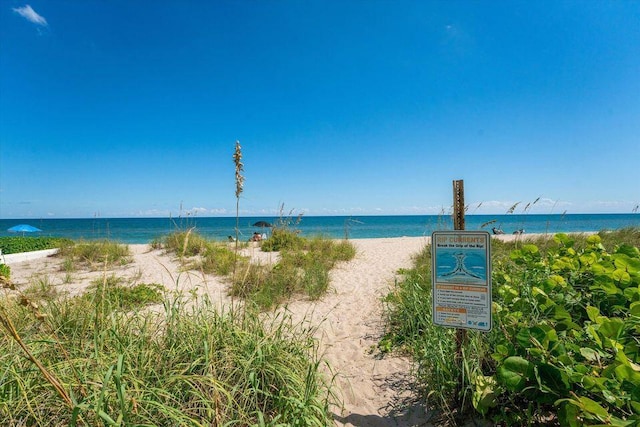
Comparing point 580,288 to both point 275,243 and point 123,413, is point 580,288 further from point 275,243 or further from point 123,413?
point 275,243

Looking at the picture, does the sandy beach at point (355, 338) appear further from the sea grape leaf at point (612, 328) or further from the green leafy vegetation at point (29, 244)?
the green leafy vegetation at point (29, 244)

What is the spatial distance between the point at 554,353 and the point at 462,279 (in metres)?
0.69

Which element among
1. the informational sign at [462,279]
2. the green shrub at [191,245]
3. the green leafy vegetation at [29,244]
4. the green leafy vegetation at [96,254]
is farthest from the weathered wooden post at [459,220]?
the green leafy vegetation at [29,244]

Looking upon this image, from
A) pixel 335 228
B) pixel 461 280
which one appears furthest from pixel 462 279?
pixel 335 228

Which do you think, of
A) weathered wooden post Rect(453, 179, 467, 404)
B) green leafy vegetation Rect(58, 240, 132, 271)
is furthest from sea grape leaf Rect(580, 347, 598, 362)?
green leafy vegetation Rect(58, 240, 132, 271)

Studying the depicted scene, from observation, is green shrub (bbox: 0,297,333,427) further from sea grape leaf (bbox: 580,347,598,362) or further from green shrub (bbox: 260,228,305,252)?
green shrub (bbox: 260,228,305,252)

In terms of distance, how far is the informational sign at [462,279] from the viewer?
2.19m

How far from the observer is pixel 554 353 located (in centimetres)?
171

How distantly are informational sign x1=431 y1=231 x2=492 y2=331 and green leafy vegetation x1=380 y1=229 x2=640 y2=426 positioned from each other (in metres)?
0.27

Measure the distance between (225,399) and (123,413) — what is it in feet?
2.34

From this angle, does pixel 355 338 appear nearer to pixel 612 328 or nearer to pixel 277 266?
pixel 612 328

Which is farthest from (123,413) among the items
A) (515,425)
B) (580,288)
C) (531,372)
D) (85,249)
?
(85,249)

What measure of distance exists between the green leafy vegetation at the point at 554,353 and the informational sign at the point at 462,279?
0.88 ft

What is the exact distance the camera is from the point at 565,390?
161 centimetres
